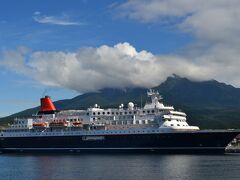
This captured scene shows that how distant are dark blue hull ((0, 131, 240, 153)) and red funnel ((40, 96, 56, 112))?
26.4 feet

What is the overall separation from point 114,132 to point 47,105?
21095 mm

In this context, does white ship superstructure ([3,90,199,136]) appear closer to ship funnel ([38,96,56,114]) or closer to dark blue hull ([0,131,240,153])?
ship funnel ([38,96,56,114])

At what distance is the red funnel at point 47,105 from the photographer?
339 ft

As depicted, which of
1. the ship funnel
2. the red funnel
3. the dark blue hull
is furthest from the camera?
the red funnel

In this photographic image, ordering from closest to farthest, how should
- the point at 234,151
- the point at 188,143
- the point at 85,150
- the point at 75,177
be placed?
the point at 75,177 → the point at 188,143 → the point at 85,150 → the point at 234,151

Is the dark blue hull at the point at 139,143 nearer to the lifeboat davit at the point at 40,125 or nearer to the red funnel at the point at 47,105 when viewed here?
the lifeboat davit at the point at 40,125

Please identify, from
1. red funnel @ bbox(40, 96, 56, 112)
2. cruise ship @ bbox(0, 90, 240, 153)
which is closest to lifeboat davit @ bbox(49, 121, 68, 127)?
cruise ship @ bbox(0, 90, 240, 153)

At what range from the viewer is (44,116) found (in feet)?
335

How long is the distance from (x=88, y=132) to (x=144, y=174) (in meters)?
39.3

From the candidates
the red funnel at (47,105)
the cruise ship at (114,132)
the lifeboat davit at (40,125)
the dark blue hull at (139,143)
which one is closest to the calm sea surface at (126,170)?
the dark blue hull at (139,143)

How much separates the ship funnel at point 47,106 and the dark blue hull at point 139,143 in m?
7.59

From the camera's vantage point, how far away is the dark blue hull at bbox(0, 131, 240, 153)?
83.3 metres

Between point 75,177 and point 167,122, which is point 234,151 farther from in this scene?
point 75,177

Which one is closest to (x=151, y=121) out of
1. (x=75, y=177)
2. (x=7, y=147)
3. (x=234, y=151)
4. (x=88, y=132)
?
(x=88, y=132)
